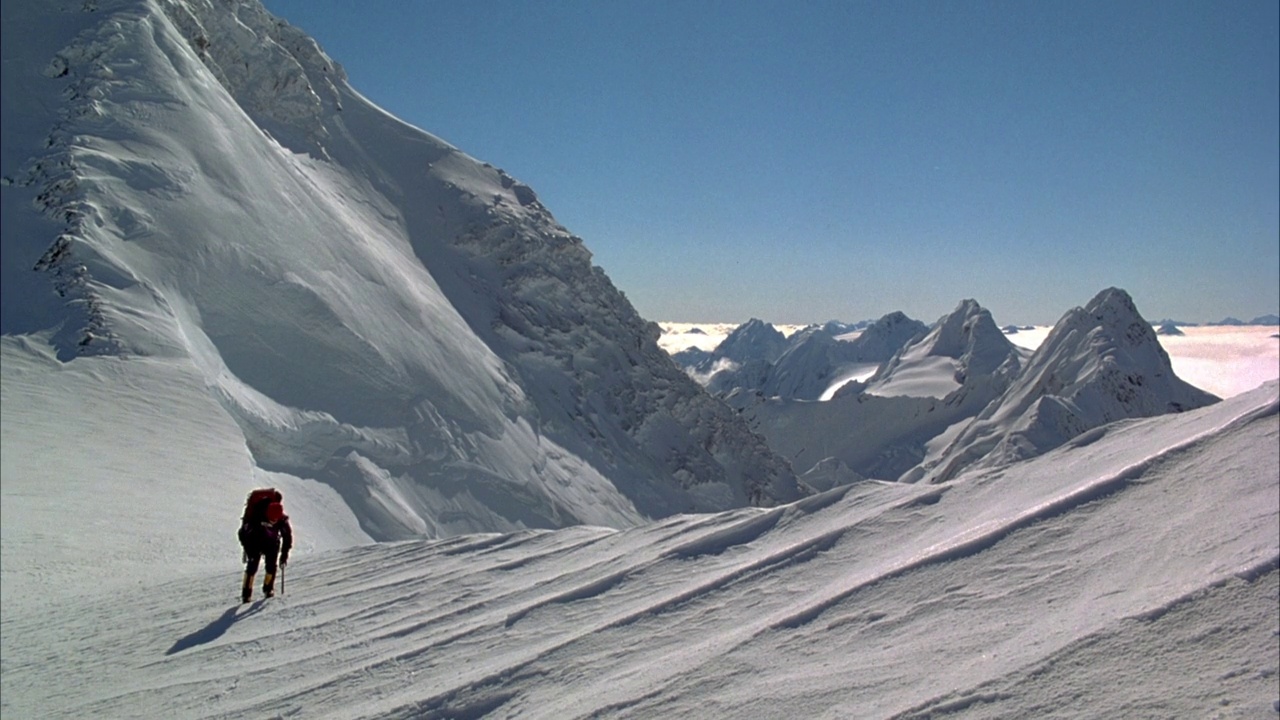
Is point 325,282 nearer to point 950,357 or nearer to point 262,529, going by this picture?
point 262,529

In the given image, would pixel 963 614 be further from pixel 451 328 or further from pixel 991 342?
pixel 991 342

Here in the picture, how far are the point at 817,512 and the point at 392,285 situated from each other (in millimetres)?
29054

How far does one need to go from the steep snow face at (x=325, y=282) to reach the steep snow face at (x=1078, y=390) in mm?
28480

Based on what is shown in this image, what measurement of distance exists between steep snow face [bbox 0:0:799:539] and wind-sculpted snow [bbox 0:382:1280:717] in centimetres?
1298

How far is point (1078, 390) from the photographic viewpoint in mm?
82625

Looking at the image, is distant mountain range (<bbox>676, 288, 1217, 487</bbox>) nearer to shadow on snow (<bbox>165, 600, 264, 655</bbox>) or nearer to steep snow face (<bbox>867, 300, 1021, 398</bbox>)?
steep snow face (<bbox>867, 300, 1021, 398</bbox>)

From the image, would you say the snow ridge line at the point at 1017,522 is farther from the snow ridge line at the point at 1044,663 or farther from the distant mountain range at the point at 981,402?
the distant mountain range at the point at 981,402

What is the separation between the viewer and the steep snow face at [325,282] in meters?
20.2

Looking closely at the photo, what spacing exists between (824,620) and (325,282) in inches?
1043

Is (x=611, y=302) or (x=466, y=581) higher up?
(x=611, y=302)

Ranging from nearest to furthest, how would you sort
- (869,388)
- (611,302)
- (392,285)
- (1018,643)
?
(1018,643) < (392,285) < (611,302) < (869,388)

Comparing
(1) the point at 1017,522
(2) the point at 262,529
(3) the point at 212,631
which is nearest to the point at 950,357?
(2) the point at 262,529

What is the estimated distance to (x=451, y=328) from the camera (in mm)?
36469

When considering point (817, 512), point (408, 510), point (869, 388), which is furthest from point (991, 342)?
point (817, 512)
